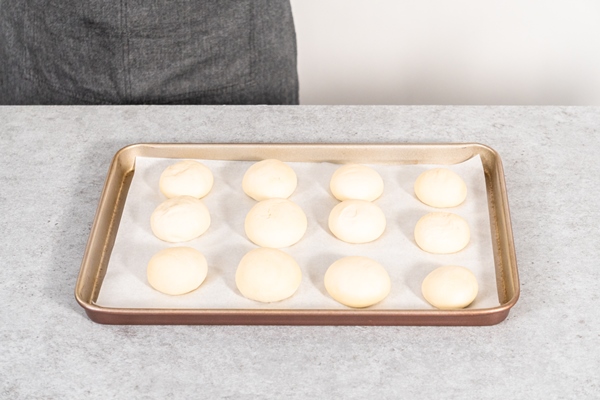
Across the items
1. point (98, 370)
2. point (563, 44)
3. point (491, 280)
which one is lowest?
point (98, 370)

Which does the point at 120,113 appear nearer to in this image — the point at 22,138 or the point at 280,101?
the point at 22,138

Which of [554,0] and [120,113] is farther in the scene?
[554,0]

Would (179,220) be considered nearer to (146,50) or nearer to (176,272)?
(176,272)

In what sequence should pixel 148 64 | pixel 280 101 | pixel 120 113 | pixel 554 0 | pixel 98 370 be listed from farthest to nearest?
pixel 554 0, pixel 280 101, pixel 148 64, pixel 120 113, pixel 98 370

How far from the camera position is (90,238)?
2.63 feet

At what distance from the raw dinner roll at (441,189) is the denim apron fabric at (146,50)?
1.69ft

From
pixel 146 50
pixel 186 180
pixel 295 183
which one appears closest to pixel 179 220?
pixel 186 180

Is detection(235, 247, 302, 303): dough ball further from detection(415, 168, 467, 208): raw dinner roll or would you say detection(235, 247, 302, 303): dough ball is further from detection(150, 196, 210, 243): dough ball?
detection(415, 168, 467, 208): raw dinner roll

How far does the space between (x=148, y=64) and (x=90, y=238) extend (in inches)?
19.7

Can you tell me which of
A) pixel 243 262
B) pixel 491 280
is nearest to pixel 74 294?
pixel 243 262

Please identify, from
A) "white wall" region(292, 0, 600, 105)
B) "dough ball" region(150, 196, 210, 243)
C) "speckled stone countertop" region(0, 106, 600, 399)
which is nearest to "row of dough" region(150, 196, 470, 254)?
"dough ball" region(150, 196, 210, 243)

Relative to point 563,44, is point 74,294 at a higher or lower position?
lower

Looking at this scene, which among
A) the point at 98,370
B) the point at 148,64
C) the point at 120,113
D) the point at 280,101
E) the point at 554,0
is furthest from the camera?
the point at 554,0

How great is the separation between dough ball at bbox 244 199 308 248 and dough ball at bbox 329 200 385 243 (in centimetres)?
5
